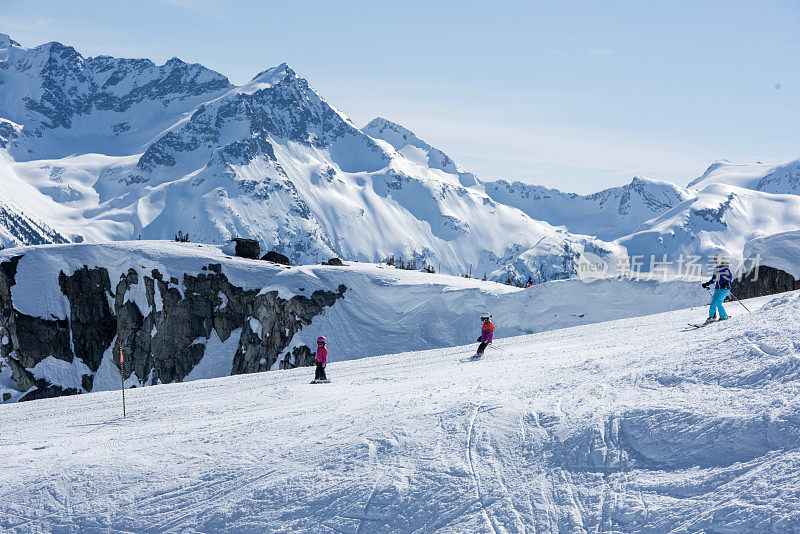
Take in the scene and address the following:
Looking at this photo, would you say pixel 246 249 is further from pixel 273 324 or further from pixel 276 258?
pixel 273 324

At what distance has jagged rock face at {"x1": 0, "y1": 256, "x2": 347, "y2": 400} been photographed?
41.3 metres

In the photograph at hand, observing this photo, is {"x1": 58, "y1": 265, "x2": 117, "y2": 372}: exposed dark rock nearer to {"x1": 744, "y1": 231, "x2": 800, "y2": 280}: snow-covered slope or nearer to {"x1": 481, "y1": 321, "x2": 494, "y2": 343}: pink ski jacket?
{"x1": 481, "y1": 321, "x2": 494, "y2": 343}: pink ski jacket

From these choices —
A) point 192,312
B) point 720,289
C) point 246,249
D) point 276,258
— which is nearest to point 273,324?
point 192,312

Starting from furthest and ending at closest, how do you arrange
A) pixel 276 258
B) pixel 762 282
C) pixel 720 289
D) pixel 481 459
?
pixel 276 258, pixel 762 282, pixel 720 289, pixel 481 459

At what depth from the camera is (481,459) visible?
8031 mm

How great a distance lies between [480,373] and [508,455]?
222 inches

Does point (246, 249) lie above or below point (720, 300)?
above

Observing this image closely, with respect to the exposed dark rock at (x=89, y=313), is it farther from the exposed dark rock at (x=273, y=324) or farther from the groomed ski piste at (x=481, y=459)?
the groomed ski piste at (x=481, y=459)

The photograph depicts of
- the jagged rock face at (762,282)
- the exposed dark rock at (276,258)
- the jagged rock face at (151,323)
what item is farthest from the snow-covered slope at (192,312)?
the jagged rock face at (762,282)

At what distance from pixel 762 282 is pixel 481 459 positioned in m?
28.1

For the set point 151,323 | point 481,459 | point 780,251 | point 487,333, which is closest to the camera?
point 481,459

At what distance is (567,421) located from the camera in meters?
8.65

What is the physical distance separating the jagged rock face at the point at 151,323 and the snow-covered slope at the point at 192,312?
2.8 inches

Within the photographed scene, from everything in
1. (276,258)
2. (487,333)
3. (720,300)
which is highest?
(276,258)
